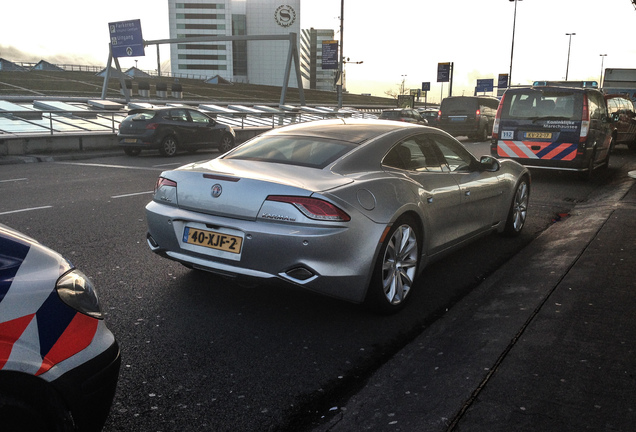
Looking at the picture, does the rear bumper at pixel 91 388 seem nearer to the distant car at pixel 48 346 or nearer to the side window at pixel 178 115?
the distant car at pixel 48 346

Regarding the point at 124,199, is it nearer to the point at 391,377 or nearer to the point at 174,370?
the point at 174,370

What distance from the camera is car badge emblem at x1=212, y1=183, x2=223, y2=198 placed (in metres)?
3.82

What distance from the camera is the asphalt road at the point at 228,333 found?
2.80 m

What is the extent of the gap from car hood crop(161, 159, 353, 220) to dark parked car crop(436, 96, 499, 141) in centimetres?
2126

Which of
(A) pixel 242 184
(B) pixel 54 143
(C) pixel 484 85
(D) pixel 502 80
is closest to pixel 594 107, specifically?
(A) pixel 242 184

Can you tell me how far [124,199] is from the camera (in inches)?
346

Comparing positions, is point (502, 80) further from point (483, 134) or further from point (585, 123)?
point (585, 123)

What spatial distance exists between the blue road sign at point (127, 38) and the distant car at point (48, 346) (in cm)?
3034

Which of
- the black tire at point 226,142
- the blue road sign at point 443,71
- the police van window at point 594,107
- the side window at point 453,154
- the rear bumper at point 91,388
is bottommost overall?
the black tire at point 226,142

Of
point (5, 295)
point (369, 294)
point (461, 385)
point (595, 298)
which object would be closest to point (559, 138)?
point (595, 298)

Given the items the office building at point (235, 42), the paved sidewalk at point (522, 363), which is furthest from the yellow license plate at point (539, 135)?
the office building at point (235, 42)

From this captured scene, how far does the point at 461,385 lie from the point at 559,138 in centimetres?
888

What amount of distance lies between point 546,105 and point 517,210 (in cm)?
514

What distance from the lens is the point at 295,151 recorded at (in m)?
4.48
